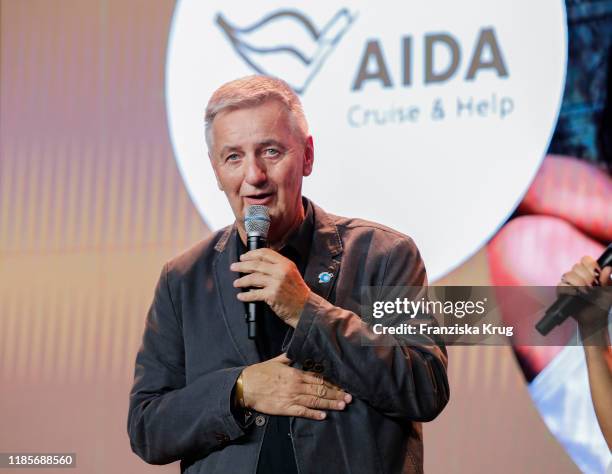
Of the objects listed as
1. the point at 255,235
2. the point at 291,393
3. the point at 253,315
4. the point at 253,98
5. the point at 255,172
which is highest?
the point at 253,98

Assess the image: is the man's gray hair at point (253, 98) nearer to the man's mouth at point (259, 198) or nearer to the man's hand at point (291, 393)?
the man's mouth at point (259, 198)

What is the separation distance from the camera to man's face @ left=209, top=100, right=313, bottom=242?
7.02ft

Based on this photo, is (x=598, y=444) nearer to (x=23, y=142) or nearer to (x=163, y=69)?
(x=163, y=69)

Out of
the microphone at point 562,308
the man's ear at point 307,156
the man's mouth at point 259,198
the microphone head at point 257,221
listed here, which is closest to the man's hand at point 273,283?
the microphone head at point 257,221

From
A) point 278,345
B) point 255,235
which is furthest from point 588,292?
point 255,235

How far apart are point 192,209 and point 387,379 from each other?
5.18 ft

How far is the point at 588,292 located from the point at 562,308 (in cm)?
10

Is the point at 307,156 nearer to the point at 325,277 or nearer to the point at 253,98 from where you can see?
the point at 253,98

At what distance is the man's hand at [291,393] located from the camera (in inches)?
77.5

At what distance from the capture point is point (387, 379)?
6.19ft

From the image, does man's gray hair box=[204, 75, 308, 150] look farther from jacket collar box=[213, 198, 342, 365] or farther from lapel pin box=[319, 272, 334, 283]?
lapel pin box=[319, 272, 334, 283]

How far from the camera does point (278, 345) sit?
6.93 ft

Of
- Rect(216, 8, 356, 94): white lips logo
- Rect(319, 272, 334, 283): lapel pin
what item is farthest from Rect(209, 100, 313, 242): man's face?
Rect(216, 8, 356, 94): white lips logo

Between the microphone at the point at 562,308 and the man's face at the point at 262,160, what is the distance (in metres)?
0.93
